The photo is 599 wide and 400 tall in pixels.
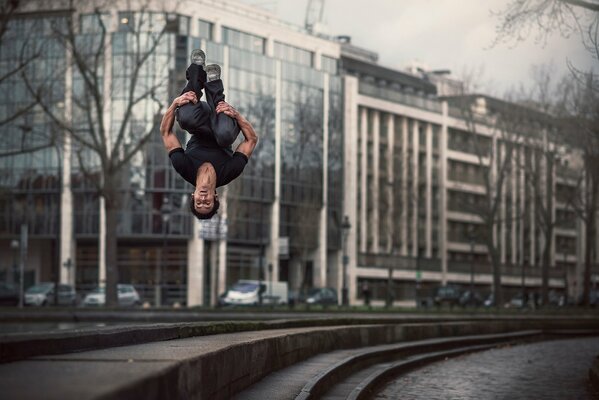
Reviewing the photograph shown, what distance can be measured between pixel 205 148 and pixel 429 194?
9840 centimetres

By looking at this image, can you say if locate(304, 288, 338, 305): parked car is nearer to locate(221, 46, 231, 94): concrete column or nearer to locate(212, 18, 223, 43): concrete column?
locate(221, 46, 231, 94): concrete column

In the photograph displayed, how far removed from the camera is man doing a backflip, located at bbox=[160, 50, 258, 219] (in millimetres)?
10234

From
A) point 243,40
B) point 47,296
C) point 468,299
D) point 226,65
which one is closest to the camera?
point 47,296

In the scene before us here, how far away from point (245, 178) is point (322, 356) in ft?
217

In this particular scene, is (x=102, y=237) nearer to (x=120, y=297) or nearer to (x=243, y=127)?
(x=120, y=297)

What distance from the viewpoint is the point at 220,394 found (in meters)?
8.59

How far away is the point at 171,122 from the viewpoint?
35.3ft

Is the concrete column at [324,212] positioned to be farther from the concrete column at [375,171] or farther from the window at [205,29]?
the window at [205,29]

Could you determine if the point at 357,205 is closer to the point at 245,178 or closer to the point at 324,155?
the point at 324,155

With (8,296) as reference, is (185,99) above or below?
above

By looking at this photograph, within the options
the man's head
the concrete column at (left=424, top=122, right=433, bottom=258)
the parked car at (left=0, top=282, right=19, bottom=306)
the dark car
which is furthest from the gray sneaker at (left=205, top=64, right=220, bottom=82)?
the concrete column at (left=424, top=122, right=433, bottom=258)

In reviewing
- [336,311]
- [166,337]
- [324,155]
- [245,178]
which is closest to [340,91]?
[324,155]

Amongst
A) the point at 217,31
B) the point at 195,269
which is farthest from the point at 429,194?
the point at 195,269

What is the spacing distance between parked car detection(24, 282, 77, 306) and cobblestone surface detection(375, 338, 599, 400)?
41.4m
